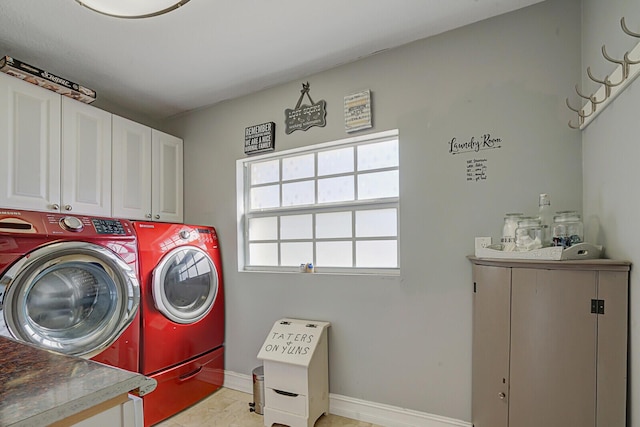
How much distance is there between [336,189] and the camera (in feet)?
7.75

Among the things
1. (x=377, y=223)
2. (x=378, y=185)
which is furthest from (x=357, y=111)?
(x=377, y=223)

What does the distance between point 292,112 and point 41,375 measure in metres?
2.08

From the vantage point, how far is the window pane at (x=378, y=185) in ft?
7.07

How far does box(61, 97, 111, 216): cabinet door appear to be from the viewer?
6.70 feet

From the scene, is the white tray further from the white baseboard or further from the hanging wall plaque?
the hanging wall plaque

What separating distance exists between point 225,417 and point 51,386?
1839 mm

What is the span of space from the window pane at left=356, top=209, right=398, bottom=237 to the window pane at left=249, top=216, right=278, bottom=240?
713 millimetres

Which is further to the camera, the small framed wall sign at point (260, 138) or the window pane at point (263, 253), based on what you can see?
the window pane at point (263, 253)

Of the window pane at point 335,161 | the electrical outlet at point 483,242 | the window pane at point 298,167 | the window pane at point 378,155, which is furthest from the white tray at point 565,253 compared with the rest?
the window pane at point 298,167

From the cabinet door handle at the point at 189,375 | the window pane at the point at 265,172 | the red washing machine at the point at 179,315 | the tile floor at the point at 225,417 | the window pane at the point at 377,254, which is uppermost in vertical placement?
the window pane at the point at 265,172

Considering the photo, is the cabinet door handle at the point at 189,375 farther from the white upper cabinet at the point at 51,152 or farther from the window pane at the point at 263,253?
the white upper cabinet at the point at 51,152

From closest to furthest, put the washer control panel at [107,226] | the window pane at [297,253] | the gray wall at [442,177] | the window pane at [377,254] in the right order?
the gray wall at [442,177] < the washer control panel at [107,226] < the window pane at [377,254] < the window pane at [297,253]

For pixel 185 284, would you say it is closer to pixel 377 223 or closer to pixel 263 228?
pixel 263 228

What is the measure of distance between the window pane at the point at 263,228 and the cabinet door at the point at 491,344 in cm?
151
